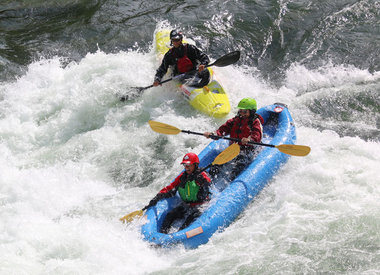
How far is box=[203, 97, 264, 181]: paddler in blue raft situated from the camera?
5.95 meters

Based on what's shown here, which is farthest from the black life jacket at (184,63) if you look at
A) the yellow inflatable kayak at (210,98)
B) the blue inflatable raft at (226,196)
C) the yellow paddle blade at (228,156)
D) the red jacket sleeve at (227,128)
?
the yellow paddle blade at (228,156)

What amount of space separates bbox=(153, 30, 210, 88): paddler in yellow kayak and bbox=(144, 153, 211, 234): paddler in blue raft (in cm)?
295

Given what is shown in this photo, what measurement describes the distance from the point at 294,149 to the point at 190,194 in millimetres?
1515

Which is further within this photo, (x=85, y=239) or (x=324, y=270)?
(x=85, y=239)

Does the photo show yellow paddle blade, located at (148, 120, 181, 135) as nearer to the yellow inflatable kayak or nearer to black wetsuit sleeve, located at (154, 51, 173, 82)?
the yellow inflatable kayak

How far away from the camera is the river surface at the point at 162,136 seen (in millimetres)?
4770

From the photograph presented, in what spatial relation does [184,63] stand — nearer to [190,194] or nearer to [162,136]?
[162,136]

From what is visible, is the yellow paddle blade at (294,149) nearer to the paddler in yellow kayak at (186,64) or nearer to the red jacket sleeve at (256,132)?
the red jacket sleeve at (256,132)

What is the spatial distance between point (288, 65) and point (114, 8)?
4.91 meters

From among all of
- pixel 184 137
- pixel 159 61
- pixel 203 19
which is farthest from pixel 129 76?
pixel 203 19

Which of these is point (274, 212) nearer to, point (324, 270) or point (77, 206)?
point (324, 270)

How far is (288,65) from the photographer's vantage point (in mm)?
9250

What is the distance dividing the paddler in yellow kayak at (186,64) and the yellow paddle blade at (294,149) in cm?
254

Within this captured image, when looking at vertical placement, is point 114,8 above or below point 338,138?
above
